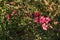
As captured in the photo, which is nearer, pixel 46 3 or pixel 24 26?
pixel 24 26

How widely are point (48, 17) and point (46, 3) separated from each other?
0.29m

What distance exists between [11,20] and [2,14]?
0.70ft

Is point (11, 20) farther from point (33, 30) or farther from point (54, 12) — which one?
point (54, 12)

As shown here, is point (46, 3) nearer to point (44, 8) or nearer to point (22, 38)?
point (44, 8)

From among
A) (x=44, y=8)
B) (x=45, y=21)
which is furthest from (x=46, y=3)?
(x=45, y=21)

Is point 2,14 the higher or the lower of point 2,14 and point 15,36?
the higher

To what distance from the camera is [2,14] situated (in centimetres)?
389

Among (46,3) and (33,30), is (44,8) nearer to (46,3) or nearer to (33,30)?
(46,3)

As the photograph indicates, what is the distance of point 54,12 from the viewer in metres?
4.29

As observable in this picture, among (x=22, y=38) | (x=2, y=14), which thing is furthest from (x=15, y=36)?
(x=2, y=14)

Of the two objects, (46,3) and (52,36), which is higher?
(46,3)

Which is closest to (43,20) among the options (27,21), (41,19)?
(41,19)

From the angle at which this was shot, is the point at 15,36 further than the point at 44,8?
No

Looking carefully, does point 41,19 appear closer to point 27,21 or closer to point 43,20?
point 43,20
